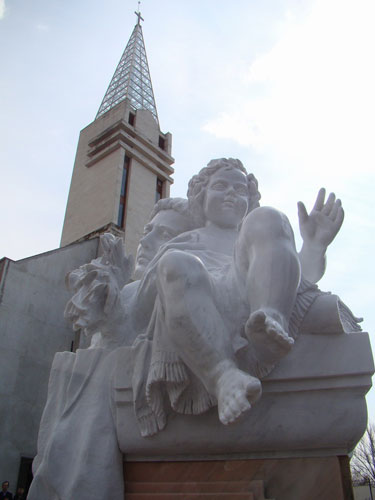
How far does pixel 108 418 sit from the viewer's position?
2.24 m

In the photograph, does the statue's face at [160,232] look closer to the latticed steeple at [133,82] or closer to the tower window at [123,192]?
A: the tower window at [123,192]

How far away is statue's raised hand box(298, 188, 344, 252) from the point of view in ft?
8.96

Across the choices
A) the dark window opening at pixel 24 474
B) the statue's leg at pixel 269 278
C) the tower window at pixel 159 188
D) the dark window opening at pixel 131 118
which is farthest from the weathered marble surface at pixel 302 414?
the dark window opening at pixel 131 118

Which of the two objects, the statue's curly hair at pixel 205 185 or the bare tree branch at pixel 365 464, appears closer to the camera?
the statue's curly hair at pixel 205 185

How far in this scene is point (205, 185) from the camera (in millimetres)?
2953

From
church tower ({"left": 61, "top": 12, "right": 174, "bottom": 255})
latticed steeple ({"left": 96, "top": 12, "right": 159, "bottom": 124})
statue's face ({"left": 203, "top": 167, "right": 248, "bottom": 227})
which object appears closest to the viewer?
statue's face ({"left": 203, "top": 167, "right": 248, "bottom": 227})

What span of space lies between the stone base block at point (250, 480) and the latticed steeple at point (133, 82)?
65.7ft

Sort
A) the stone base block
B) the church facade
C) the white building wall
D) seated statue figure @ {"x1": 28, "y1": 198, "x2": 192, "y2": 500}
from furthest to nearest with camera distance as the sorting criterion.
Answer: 1. the church facade
2. the white building wall
3. seated statue figure @ {"x1": 28, "y1": 198, "x2": 192, "y2": 500}
4. the stone base block

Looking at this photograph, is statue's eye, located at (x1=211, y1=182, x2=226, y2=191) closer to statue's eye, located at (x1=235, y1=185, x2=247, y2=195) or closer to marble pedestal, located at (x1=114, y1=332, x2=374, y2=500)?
statue's eye, located at (x1=235, y1=185, x2=247, y2=195)

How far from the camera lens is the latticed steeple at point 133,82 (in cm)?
2167

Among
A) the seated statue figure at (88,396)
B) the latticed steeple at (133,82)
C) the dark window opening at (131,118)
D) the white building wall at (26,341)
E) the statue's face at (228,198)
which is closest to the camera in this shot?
the seated statue figure at (88,396)

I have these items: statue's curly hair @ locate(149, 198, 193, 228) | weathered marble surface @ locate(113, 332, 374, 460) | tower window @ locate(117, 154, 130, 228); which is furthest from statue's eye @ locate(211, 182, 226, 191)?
tower window @ locate(117, 154, 130, 228)

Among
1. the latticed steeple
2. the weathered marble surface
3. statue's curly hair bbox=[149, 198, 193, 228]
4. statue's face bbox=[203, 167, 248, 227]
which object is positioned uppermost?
the latticed steeple

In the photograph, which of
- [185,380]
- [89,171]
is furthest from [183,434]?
[89,171]
